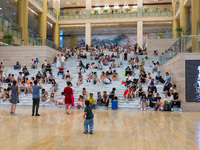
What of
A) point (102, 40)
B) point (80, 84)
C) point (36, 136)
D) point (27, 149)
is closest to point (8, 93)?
A: point (80, 84)

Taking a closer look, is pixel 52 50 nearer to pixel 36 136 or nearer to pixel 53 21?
pixel 53 21

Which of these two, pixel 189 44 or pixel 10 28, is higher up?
pixel 10 28

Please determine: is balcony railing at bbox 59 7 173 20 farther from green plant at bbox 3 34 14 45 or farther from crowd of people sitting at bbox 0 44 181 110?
green plant at bbox 3 34 14 45

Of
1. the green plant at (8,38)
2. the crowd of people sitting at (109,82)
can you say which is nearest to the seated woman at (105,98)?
the crowd of people sitting at (109,82)

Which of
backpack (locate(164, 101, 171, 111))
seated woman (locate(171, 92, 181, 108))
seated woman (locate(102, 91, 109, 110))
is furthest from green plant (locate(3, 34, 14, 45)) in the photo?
seated woman (locate(171, 92, 181, 108))

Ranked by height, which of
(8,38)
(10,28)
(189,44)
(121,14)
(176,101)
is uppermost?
(121,14)

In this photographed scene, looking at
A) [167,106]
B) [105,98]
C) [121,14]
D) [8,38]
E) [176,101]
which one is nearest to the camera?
[167,106]

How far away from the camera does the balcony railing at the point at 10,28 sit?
23453mm

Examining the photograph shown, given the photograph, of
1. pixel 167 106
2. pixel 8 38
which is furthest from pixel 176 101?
pixel 8 38

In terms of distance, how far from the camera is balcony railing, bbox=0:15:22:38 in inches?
923

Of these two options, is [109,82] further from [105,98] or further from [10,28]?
[10,28]

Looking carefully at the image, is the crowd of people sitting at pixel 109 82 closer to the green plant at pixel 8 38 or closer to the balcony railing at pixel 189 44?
the balcony railing at pixel 189 44

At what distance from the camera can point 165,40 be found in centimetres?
3134

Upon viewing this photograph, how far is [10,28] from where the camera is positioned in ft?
81.6
